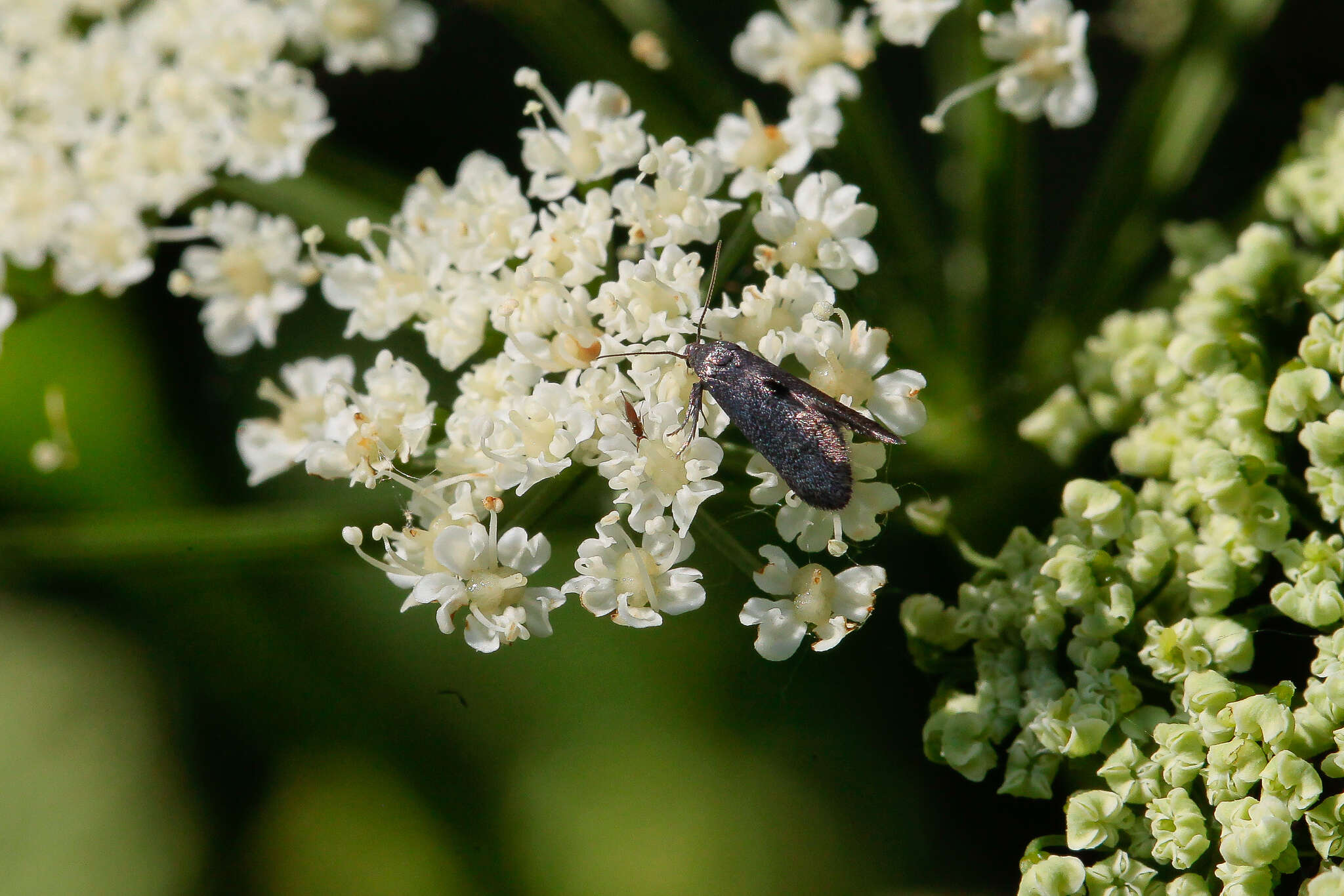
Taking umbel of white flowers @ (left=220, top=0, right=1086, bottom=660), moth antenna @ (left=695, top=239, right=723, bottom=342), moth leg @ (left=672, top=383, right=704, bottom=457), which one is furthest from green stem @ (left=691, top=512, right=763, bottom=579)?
moth antenna @ (left=695, top=239, right=723, bottom=342)

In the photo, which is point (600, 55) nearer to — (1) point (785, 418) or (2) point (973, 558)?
(1) point (785, 418)

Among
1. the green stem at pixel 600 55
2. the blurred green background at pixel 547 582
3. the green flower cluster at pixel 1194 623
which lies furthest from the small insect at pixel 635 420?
the green stem at pixel 600 55

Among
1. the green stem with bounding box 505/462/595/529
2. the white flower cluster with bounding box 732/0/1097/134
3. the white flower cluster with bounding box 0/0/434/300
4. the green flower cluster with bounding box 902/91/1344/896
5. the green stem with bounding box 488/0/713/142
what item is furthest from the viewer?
the green stem with bounding box 488/0/713/142

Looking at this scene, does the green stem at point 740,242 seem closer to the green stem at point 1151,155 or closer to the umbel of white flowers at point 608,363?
the umbel of white flowers at point 608,363

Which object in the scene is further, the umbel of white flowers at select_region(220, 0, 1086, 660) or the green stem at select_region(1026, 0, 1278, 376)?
the green stem at select_region(1026, 0, 1278, 376)

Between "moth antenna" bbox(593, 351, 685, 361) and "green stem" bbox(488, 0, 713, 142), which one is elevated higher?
"green stem" bbox(488, 0, 713, 142)

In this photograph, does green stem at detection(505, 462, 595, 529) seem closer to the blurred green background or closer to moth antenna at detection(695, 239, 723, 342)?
the blurred green background

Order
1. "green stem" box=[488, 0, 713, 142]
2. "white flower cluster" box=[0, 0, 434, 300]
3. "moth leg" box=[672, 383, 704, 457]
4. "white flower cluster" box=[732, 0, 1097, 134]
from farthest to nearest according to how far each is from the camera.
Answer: "green stem" box=[488, 0, 713, 142]
"white flower cluster" box=[0, 0, 434, 300]
"white flower cluster" box=[732, 0, 1097, 134]
"moth leg" box=[672, 383, 704, 457]
